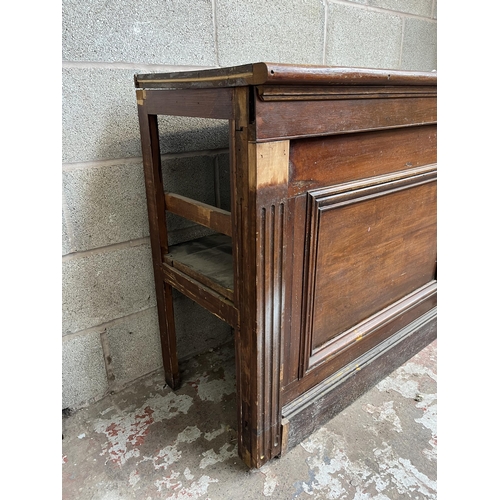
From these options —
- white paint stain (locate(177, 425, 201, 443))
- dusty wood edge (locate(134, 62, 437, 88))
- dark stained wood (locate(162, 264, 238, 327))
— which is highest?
dusty wood edge (locate(134, 62, 437, 88))

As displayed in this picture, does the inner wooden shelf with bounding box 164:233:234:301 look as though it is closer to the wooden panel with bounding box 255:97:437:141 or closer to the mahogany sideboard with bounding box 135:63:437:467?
the mahogany sideboard with bounding box 135:63:437:467

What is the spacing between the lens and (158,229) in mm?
1111

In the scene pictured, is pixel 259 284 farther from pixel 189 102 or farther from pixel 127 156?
pixel 127 156

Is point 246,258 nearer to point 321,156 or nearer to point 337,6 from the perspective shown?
point 321,156

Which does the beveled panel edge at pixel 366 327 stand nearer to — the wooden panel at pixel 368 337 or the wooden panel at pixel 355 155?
the wooden panel at pixel 368 337

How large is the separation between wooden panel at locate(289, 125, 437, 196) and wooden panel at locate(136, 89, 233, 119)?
148 mm

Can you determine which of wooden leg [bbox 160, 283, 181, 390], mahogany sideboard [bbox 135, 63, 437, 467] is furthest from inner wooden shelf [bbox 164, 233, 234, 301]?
wooden leg [bbox 160, 283, 181, 390]

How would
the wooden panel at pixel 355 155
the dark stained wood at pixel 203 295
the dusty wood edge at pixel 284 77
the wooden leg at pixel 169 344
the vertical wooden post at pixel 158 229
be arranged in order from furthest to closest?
the wooden leg at pixel 169 344
the vertical wooden post at pixel 158 229
the dark stained wood at pixel 203 295
the wooden panel at pixel 355 155
the dusty wood edge at pixel 284 77

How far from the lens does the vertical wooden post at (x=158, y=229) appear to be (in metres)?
1.02

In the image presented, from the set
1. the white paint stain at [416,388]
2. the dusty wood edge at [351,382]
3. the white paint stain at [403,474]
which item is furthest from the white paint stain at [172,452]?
the white paint stain at [416,388]

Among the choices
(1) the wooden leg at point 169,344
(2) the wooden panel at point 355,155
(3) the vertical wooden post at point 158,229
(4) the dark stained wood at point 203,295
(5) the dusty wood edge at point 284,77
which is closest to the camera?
(5) the dusty wood edge at point 284,77

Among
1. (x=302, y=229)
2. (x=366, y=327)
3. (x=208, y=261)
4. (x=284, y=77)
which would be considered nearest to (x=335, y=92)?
(x=284, y=77)

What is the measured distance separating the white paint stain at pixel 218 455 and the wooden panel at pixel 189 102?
819 millimetres

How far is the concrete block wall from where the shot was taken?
3.31 ft
